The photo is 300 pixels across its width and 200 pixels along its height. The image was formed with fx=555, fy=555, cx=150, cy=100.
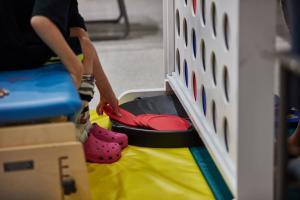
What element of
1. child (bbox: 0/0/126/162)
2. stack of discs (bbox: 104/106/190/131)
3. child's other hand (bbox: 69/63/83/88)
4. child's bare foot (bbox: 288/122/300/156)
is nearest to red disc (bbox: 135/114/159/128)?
stack of discs (bbox: 104/106/190/131)

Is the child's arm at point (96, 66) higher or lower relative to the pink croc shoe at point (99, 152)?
higher

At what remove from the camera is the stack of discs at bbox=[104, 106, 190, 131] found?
6.04ft

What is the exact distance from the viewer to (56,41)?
142 cm

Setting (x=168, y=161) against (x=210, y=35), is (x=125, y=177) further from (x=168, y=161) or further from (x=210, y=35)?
(x=210, y=35)

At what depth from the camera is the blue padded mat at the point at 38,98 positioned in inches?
49.4

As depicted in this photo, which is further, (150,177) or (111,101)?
(111,101)

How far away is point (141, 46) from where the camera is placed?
3461mm

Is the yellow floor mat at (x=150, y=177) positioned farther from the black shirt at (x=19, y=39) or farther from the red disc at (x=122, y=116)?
the black shirt at (x=19, y=39)

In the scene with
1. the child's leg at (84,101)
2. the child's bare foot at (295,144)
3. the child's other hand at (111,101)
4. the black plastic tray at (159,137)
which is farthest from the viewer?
the child's other hand at (111,101)

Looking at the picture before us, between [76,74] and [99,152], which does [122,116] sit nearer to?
[99,152]

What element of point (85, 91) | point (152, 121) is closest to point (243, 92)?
point (85, 91)

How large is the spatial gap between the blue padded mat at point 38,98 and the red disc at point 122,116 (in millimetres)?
457

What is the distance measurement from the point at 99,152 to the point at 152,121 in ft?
0.85

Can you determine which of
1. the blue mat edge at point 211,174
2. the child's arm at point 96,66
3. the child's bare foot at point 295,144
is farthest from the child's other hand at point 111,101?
the child's bare foot at point 295,144
